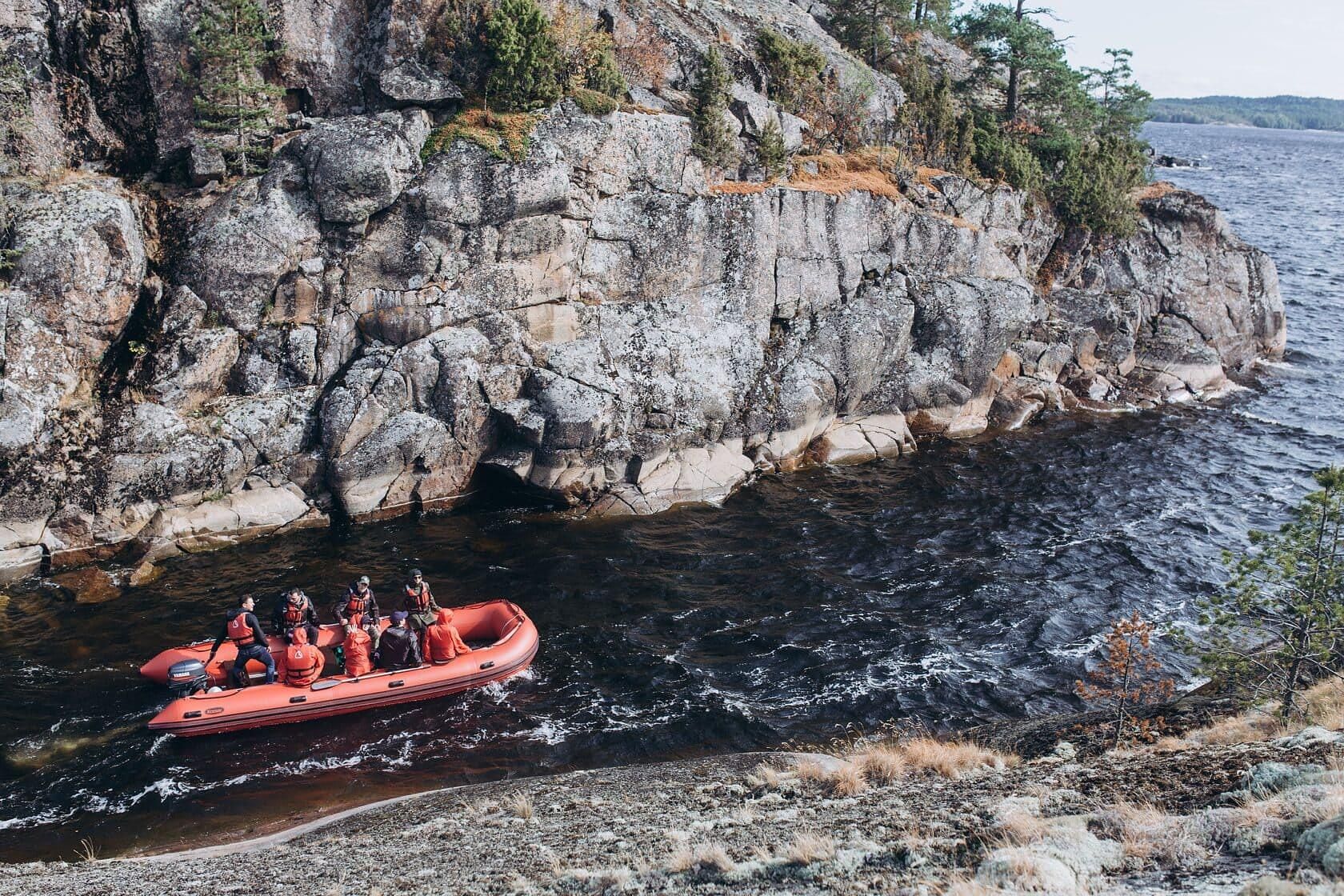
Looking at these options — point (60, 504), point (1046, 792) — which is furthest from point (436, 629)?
point (1046, 792)

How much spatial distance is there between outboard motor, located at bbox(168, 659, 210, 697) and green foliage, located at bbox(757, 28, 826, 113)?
77.6 feet

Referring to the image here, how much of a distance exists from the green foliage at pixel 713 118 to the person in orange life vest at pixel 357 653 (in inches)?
653

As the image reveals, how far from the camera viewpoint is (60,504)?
18922 mm

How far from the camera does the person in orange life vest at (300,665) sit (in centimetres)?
1523

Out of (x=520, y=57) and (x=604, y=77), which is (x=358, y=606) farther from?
(x=604, y=77)

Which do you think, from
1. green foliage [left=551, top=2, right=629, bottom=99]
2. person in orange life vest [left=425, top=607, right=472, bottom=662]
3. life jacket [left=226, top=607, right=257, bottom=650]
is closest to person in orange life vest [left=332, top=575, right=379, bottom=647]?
person in orange life vest [left=425, top=607, right=472, bottom=662]

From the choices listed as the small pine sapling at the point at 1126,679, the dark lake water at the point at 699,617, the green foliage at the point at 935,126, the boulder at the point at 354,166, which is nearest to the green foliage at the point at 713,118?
the green foliage at the point at 935,126

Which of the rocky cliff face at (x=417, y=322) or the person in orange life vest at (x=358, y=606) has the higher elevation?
the rocky cliff face at (x=417, y=322)

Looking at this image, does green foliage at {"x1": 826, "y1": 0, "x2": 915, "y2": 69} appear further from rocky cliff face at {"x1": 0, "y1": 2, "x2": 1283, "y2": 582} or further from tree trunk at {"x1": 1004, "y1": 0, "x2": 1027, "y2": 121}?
rocky cliff face at {"x1": 0, "y1": 2, "x2": 1283, "y2": 582}

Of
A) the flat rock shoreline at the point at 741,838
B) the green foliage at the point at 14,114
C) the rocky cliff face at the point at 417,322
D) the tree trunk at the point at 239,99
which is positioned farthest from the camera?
the tree trunk at the point at 239,99

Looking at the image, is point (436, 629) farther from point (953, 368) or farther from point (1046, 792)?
point (953, 368)

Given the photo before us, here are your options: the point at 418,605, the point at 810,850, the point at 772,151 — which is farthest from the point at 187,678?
the point at 772,151

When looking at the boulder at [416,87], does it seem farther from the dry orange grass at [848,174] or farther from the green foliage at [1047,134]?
the green foliage at [1047,134]

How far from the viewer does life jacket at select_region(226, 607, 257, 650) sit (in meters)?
15.8
